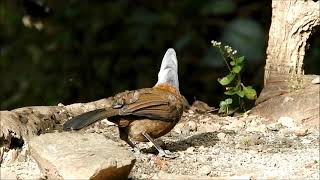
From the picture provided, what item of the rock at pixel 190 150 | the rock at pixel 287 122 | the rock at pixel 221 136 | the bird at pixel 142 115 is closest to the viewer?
the bird at pixel 142 115

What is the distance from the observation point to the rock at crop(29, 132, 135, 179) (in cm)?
360

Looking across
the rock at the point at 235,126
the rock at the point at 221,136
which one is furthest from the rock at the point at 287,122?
the rock at the point at 221,136

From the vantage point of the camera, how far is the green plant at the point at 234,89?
5555mm

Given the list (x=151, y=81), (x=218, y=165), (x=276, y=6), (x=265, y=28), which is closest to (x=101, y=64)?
(x=151, y=81)

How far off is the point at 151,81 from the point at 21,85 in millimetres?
1317

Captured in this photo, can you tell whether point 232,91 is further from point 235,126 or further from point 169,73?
point 169,73

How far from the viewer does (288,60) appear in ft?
18.8

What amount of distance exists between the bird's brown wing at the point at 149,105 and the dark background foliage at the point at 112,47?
2901mm

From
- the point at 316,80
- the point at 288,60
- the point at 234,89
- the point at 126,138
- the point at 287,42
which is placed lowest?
the point at 126,138

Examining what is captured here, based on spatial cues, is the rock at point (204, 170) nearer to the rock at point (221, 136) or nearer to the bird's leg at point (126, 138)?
the bird's leg at point (126, 138)

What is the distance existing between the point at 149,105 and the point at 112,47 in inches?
144

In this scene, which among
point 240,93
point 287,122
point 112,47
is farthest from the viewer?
point 112,47

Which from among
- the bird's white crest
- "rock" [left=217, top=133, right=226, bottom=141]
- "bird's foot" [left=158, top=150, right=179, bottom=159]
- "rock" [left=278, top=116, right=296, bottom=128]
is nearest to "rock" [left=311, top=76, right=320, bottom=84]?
"rock" [left=278, top=116, right=296, bottom=128]

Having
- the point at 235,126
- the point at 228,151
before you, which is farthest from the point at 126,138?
the point at 235,126
